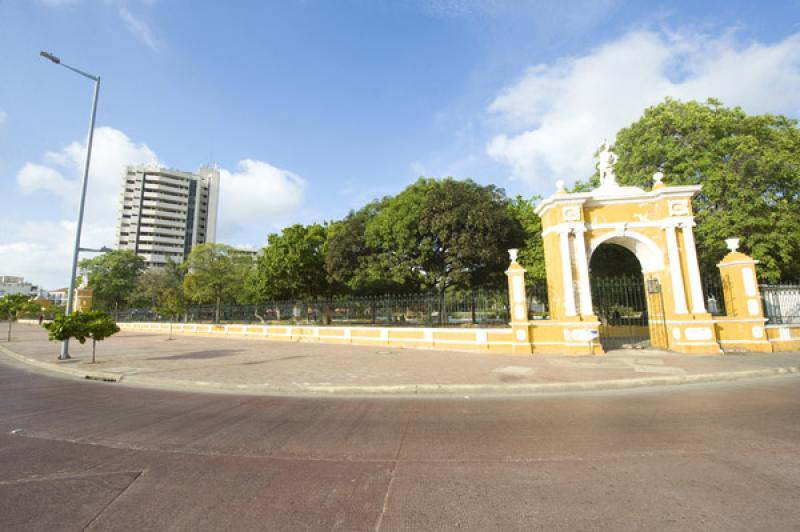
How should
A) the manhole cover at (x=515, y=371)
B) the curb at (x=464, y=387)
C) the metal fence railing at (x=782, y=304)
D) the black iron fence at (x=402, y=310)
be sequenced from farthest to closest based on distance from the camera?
the black iron fence at (x=402, y=310) < the metal fence railing at (x=782, y=304) < the manhole cover at (x=515, y=371) < the curb at (x=464, y=387)

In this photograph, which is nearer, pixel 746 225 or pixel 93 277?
pixel 746 225

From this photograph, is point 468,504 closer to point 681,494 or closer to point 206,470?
point 681,494

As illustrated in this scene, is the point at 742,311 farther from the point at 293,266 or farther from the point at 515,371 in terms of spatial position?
the point at 293,266

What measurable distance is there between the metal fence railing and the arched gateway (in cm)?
329

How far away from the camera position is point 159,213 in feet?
291

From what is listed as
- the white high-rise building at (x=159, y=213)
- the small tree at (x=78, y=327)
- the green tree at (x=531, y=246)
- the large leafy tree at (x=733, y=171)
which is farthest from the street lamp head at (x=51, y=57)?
the white high-rise building at (x=159, y=213)

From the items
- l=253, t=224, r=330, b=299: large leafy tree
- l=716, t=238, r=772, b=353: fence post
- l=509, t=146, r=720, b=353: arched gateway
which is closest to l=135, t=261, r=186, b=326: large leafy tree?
l=253, t=224, r=330, b=299: large leafy tree

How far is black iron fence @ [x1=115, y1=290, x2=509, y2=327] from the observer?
1473 centimetres

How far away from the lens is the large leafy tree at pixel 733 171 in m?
16.7

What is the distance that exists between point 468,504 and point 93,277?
222 ft

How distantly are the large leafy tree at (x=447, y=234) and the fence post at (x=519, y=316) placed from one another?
7.43m

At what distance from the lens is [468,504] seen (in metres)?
2.86

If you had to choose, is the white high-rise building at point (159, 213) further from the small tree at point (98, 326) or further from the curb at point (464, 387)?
the curb at point (464, 387)

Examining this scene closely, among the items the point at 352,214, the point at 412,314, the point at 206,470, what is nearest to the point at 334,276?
the point at 352,214
